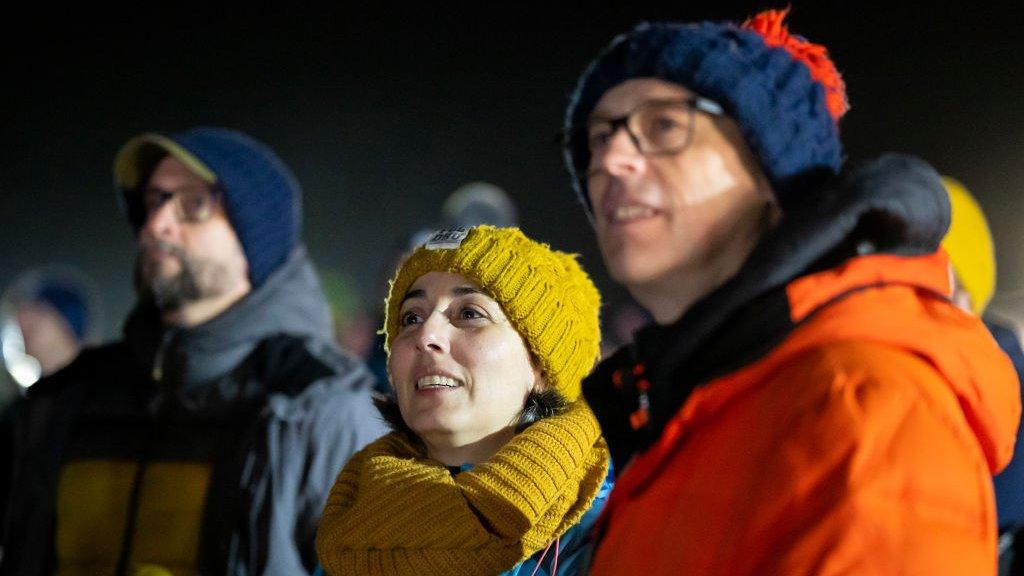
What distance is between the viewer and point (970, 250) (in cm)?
276

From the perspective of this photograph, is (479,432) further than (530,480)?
Yes

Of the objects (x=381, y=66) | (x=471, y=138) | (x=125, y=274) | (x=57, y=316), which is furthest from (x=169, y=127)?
(x=57, y=316)

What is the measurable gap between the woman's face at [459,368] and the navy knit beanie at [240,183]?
1135 millimetres

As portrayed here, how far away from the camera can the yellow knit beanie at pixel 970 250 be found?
2.70 meters

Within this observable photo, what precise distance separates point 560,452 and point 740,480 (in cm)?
66

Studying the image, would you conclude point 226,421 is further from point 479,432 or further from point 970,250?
point 970,250

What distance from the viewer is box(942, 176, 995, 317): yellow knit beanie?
270 centimetres

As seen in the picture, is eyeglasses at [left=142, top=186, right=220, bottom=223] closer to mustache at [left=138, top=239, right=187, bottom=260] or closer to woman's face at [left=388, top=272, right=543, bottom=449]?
mustache at [left=138, top=239, right=187, bottom=260]

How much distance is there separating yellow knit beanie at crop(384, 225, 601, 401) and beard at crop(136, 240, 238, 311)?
95 cm

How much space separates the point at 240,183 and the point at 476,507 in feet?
4.98

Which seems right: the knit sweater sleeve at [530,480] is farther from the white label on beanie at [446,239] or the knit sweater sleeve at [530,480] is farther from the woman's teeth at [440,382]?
the white label on beanie at [446,239]

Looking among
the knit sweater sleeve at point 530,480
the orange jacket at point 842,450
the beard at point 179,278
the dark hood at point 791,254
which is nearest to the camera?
the orange jacket at point 842,450

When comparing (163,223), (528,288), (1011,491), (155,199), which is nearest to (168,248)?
(163,223)

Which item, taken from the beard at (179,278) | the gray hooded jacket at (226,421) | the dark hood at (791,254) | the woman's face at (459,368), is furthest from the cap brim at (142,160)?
the dark hood at (791,254)
